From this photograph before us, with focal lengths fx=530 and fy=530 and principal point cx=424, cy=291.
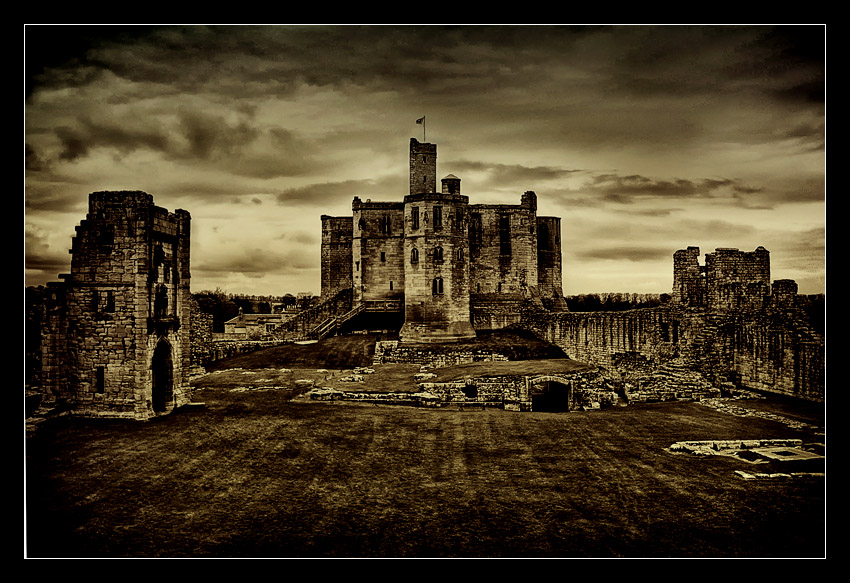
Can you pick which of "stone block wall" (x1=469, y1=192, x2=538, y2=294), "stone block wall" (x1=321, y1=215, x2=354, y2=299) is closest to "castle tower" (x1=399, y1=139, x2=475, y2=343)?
"stone block wall" (x1=469, y1=192, x2=538, y2=294)

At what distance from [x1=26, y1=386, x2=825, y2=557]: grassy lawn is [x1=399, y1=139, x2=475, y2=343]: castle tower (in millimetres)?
21181

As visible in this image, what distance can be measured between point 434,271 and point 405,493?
26.9m

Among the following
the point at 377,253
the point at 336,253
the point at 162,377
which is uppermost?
the point at 336,253

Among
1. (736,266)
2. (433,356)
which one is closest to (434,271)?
(433,356)

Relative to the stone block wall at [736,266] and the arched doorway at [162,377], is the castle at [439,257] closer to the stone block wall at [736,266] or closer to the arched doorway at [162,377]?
the stone block wall at [736,266]

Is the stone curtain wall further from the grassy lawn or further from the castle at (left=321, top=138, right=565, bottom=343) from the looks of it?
the castle at (left=321, top=138, right=565, bottom=343)

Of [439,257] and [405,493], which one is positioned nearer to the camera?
[405,493]

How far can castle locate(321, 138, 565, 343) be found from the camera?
117 feet

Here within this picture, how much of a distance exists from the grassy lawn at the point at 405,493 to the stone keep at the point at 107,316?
885mm

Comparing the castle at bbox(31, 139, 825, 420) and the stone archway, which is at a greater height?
the castle at bbox(31, 139, 825, 420)

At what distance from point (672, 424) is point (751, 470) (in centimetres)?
423

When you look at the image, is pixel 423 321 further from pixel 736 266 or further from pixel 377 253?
pixel 736 266

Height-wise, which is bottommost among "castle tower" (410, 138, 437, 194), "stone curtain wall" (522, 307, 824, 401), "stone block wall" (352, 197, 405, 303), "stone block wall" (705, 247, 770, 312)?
"stone curtain wall" (522, 307, 824, 401)

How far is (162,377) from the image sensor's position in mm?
15586
